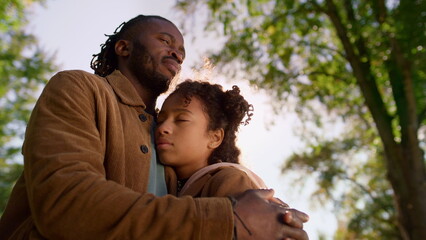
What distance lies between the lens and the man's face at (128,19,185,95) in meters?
2.84

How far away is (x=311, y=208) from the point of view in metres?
17.6

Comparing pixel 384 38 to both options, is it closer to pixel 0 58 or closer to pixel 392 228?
pixel 0 58

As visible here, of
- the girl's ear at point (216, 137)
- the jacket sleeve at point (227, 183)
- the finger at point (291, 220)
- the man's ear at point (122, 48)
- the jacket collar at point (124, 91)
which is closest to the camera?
the finger at point (291, 220)

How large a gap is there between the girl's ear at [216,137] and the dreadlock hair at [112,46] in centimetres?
97

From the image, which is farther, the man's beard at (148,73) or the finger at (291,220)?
the man's beard at (148,73)

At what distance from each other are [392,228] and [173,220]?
21057 millimetres

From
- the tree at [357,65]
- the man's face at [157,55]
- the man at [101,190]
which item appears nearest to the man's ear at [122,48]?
the man's face at [157,55]

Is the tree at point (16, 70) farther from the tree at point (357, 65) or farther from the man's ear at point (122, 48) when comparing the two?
the man's ear at point (122, 48)

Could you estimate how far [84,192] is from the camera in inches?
62.9

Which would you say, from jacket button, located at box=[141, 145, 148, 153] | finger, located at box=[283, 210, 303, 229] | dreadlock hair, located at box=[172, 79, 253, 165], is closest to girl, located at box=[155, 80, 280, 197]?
dreadlock hair, located at box=[172, 79, 253, 165]

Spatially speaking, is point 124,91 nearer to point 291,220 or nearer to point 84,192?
point 84,192

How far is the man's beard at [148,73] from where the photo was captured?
283 centimetres

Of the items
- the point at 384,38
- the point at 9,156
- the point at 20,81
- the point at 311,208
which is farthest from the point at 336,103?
→ the point at 9,156

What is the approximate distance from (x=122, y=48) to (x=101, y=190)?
171 centimetres
